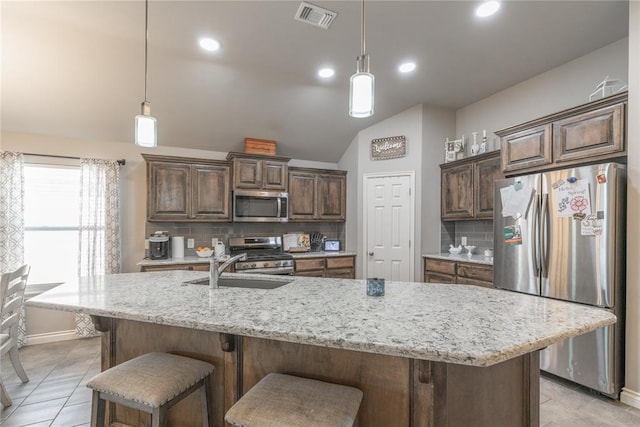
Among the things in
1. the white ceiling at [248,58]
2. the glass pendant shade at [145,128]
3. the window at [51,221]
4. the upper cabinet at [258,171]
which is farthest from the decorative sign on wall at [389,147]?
the window at [51,221]

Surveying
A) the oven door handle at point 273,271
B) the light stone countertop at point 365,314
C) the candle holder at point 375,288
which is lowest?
the oven door handle at point 273,271

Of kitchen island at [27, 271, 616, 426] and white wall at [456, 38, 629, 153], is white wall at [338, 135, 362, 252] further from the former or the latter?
kitchen island at [27, 271, 616, 426]

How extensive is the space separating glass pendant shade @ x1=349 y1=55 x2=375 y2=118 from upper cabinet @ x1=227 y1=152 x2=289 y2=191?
9.05ft

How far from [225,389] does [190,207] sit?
9.43ft

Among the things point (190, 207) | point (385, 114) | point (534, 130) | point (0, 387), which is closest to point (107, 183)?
point (190, 207)

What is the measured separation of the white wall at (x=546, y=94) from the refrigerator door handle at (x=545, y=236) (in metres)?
1.28

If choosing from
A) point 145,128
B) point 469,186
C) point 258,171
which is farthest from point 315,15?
point 469,186

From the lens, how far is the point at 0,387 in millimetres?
2303

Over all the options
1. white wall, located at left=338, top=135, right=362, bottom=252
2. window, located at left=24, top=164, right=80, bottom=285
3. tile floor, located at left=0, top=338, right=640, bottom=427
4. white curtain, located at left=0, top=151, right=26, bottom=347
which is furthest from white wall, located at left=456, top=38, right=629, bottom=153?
white curtain, located at left=0, top=151, right=26, bottom=347

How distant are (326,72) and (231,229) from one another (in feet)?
8.17

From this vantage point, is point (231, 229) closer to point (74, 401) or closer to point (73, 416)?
point (74, 401)

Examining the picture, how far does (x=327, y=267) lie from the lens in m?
4.52

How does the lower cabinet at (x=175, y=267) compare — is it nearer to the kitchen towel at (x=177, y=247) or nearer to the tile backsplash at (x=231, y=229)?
the kitchen towel at (x=177, y=247)

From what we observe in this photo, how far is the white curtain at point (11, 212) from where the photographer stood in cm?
335
